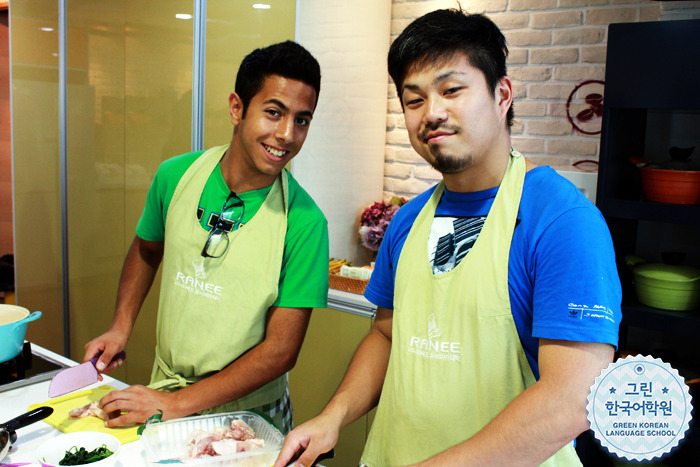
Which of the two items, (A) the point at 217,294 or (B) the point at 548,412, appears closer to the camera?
(B) the point at 548,412

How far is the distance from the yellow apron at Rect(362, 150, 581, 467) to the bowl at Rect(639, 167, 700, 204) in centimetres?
131

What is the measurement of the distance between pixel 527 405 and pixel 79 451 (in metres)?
0.87

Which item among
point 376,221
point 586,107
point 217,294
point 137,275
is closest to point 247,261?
point 217,294

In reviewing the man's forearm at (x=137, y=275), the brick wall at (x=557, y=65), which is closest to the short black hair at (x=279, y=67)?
the man's forearm at (x=137, y=275)

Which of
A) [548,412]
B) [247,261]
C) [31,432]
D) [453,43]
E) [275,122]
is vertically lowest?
[31,432]

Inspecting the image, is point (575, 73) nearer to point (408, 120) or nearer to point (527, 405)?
point (408, 120)

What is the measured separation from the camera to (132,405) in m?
1.43

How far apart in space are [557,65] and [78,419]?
2.61 meters

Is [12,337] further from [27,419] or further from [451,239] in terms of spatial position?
[451,239]

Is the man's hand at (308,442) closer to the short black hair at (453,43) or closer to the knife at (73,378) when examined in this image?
the knife at (73,378)

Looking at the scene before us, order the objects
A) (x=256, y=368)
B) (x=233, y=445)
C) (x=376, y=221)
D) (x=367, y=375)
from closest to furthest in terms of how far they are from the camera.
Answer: (x=233, y=445) < (x=367, y=375) < (x=256, y=368) < (x=376, y=221)

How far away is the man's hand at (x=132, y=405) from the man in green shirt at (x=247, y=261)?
0.26 feet

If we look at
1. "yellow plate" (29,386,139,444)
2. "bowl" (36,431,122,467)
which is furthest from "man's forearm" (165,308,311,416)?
"bowl" (36,431,122,467)

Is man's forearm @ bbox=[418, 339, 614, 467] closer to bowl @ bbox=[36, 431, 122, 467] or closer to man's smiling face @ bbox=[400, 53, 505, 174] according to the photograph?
man's smiling face @ bbox=[400, 53, 505, 174]
